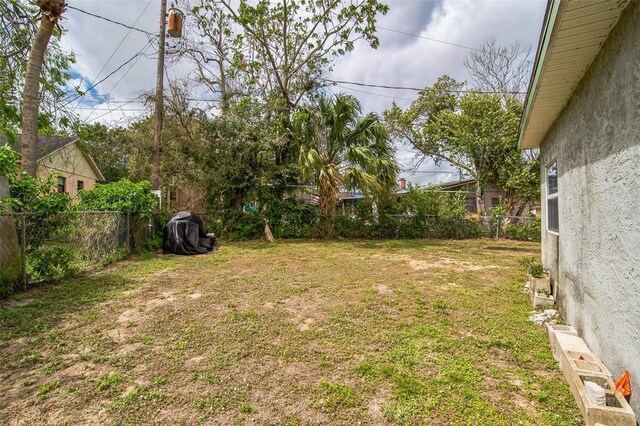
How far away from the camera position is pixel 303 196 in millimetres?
10633

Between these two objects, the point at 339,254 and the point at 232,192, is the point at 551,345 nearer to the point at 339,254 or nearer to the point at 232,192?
the point at 339,254

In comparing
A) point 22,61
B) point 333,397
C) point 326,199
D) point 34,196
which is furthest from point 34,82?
point 326,199

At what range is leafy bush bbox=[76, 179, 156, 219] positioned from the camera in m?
6.57

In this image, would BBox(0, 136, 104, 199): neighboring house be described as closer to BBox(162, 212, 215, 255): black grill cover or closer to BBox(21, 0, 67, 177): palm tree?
BBox(162, 212, 215, 255): black grill cover

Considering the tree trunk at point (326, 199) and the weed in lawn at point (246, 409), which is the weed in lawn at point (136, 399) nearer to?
the weed in lawn at point (246, 409)

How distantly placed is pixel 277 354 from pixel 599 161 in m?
2.89

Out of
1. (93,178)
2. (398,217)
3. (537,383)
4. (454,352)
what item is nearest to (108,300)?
(454,352)

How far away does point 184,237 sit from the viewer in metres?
7.67

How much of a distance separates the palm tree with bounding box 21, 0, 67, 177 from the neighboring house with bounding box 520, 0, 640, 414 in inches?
273

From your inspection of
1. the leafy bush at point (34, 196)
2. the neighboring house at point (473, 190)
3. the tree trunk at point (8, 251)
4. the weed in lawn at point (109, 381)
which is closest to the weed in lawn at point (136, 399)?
the weed in lawn at point (109, 381)

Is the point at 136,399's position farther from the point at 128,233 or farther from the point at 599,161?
the point at 128,233

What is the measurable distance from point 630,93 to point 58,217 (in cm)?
653

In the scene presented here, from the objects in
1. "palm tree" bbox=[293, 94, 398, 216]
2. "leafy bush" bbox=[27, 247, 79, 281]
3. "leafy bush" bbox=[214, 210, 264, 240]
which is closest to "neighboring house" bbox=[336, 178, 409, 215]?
"palm tree" bbox=[293, 94, 398, 216]

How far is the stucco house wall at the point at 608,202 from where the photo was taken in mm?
1661
